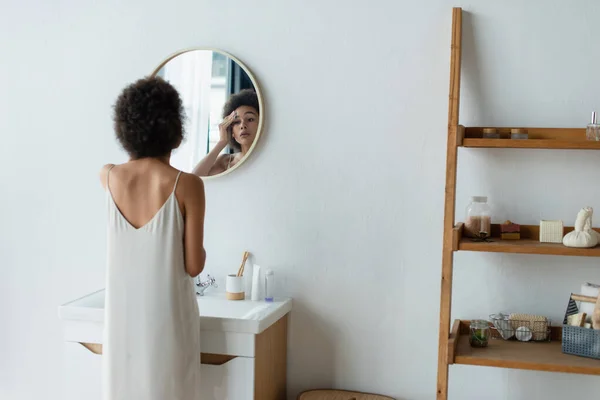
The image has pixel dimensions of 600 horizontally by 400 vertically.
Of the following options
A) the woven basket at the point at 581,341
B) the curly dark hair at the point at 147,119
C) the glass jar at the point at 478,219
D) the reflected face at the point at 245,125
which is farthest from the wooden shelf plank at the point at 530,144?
the curly dark hair at the point at 147,119

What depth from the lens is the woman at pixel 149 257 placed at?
2330 mm

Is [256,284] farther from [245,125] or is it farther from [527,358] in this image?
[527,358]

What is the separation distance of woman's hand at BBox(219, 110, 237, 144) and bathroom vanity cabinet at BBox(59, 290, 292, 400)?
2.17 feet

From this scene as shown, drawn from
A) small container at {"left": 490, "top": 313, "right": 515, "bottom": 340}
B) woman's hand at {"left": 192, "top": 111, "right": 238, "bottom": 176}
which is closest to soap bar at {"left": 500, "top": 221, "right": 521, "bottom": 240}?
small container at {"left": 490, "top": 313, "right": 515, "bottom": 340}

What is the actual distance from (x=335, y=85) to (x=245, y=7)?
1.59ft

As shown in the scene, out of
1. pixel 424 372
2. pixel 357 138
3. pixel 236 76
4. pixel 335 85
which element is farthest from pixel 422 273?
pixel 236 76

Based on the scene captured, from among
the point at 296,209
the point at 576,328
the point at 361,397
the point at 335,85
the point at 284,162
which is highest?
the point at 335,85

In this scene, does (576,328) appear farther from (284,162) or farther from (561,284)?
(284,162)

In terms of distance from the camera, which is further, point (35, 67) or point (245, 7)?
point (35, 67)

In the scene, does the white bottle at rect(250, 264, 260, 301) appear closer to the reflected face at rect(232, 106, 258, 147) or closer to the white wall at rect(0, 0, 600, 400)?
the white wall at rect(0, 0, 600, 400)

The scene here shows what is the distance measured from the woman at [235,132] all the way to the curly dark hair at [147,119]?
1.72 feet

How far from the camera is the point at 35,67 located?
10.4 ft

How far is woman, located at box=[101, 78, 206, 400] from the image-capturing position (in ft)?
7.64

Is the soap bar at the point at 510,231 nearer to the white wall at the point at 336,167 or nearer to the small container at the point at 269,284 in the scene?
the white wall at the point at 336,167
